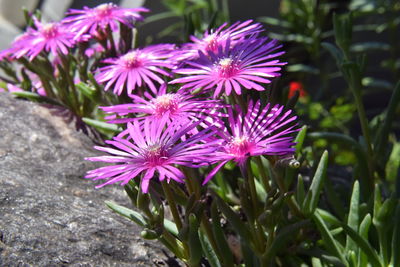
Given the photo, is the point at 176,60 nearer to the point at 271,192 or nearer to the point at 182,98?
the point at 182,98

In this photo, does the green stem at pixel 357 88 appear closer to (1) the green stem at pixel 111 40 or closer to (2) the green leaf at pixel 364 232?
(2) the green leaf at pixel 364 232

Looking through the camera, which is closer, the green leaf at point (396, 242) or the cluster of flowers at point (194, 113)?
the cluster of flowers at point (194, 113)

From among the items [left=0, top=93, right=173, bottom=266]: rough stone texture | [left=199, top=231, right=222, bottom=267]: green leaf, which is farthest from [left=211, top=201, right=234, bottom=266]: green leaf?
[left=0, top=93, right=173, bottom=266]: rough stone texture

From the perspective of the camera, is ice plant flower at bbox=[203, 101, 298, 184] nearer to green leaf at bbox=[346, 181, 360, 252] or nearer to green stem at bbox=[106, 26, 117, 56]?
green leaf at bbox=[346, 181, 360, 252]

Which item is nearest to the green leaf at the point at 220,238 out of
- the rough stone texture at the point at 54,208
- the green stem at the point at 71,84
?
the rough stone texture at the point at 54,208

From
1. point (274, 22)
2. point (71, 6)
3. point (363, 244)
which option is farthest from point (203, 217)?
point (71, 6)

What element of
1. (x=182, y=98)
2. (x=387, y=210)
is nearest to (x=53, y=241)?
(x=182, y=98)
